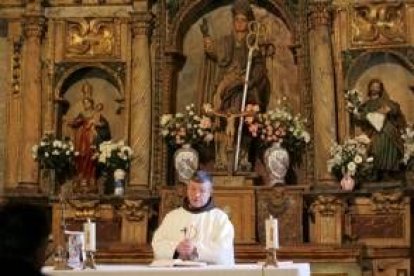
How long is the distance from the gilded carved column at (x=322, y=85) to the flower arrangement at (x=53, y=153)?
351 centimetres

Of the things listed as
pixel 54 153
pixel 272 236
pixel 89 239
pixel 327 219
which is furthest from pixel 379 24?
pixel 89 239

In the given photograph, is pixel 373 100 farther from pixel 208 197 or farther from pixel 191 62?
pixel 208 197

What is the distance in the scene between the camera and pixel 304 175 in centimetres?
A: 1211

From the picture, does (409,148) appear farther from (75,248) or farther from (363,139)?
(75,248)

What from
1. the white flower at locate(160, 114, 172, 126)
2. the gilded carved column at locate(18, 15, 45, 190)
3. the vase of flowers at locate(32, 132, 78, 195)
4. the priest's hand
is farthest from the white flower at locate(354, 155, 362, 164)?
the gilded carved column at locate(18, 15, 45, 190)

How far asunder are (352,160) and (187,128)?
7.76 feet

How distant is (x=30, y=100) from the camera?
41.0ft

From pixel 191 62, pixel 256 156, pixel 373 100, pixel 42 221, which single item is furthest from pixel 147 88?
pixel 42 221

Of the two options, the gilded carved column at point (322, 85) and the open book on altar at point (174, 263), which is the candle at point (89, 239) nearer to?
the open book on altar at point (174, 263)

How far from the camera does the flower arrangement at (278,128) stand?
11672mm

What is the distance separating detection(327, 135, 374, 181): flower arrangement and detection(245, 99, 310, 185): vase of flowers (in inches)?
21.2

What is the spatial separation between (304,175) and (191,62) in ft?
8.47

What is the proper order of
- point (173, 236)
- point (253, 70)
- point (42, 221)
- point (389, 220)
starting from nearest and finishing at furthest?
1. point (42, 221)
2. point (173, 236)
3. point (389, 220)
4. point (253, 70)

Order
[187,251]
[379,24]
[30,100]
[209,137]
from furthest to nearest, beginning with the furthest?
1. [30,100]
2. [379,24]
3. [209,137]
4. [187,251]
